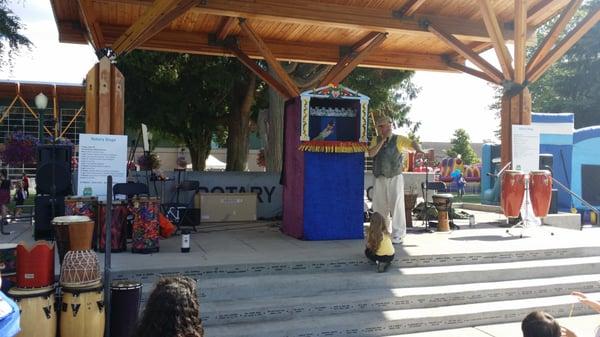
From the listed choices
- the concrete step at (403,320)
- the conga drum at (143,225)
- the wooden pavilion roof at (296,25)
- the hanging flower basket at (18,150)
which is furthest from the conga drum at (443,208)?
the hanging flower basket at (18,150)

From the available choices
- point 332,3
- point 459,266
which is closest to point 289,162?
point 332,3

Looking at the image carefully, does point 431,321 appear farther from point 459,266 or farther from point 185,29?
point 185,29

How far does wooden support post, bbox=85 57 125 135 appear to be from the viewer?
24.3ft

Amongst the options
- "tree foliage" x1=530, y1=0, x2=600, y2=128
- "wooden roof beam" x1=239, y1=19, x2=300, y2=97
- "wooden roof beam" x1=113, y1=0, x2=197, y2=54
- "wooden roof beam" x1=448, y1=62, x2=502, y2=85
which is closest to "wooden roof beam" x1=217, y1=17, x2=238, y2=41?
"wooden roof beam" x1=239, y1=19, x2=300, y2=97

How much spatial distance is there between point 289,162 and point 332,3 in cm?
269

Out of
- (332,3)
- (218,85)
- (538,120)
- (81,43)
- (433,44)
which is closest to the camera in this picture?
(332,3)

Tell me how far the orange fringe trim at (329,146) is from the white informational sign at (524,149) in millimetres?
2820

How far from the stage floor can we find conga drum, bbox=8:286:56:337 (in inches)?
46.4

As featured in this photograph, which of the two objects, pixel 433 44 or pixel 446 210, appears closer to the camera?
pixel 446 210

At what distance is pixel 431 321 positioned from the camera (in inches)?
235

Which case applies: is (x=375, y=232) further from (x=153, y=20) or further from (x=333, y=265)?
(x=153, y=20)

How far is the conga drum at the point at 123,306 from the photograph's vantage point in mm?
4875

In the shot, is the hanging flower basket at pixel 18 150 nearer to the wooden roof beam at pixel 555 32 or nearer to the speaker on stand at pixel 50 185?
the speaker on stand at pixel 50 185

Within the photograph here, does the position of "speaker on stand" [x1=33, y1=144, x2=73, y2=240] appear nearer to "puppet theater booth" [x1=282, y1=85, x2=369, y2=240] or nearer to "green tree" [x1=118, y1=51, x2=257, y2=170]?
"puppet theater booth" [x1=282, y1=85, x2=369, y2=240]
